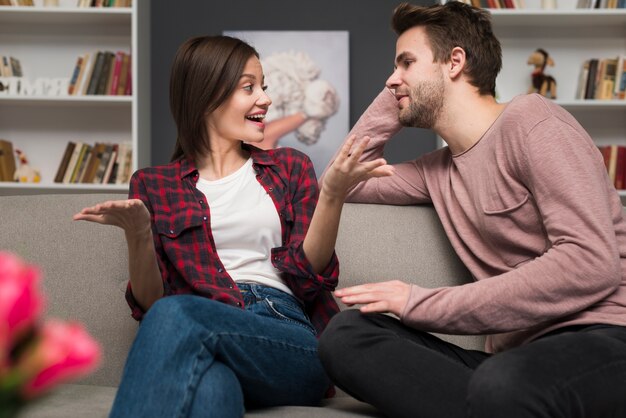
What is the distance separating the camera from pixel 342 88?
4238mm

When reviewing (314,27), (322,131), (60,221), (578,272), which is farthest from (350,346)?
(314,27)

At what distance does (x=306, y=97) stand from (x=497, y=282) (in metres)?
2.91

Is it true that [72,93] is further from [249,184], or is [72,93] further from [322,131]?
[249,184]

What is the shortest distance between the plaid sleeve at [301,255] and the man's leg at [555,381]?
528 millimetres

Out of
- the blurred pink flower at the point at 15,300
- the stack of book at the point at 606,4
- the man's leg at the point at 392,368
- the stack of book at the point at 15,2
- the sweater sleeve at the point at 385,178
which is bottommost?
the man's leg at the point at 392,368

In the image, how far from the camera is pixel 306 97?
422 cm

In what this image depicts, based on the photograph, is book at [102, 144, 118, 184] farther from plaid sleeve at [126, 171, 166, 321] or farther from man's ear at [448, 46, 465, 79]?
man's ear at [448, 46, 465, 79]

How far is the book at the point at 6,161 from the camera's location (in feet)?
13.3

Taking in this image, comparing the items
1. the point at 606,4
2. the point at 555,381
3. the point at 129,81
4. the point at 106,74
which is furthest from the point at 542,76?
the point at 555,381

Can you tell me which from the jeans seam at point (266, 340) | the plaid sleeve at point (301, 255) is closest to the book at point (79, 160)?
the plaid sleeve at point (301, 255)

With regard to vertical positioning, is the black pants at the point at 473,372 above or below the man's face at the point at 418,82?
below

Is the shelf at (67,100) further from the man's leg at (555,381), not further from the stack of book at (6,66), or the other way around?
the man's leg at (555,381)

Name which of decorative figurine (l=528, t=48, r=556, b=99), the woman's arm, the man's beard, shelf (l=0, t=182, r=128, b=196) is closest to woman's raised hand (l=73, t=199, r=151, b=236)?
the woman's arm

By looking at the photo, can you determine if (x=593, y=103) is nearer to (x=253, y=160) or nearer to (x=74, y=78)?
(x=253, y=160)
